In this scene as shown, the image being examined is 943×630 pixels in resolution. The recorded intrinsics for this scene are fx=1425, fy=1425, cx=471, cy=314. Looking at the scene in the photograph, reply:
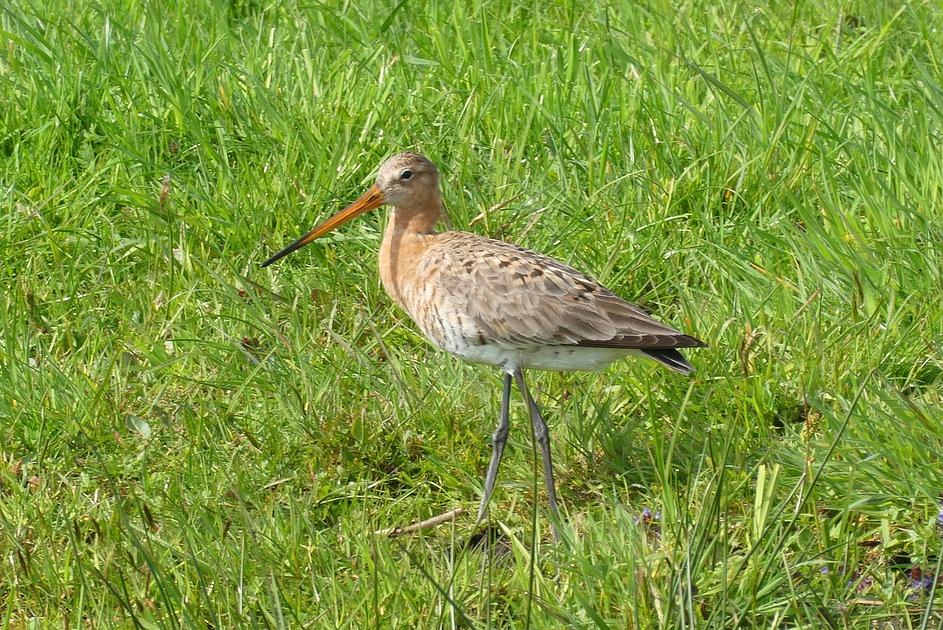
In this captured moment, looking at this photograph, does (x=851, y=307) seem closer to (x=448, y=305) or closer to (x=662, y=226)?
(x=662, y=226)

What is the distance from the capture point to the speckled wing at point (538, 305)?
15.4 feet

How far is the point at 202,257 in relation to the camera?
5.91 metres

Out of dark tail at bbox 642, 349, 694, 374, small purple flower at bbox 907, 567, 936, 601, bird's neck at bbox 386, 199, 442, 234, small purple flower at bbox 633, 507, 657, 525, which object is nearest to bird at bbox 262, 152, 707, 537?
dark tail at bbox 642, 349, 694, 374

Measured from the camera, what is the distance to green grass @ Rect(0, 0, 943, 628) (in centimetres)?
416

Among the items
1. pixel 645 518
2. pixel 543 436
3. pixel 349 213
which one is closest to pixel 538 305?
pixel 543 436

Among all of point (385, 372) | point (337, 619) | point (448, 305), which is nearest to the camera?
point (337, 619)

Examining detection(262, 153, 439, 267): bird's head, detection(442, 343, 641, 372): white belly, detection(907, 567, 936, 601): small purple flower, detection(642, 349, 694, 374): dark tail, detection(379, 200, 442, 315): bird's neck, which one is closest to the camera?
detection(907, 567, 936, 601): small purple flower

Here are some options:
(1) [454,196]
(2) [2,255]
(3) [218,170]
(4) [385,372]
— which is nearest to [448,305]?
(4) [385,372]

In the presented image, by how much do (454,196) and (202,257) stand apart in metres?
1.09

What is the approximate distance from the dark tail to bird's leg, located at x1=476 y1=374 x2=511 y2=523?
54cm

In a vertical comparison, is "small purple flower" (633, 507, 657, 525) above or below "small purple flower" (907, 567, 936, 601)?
below

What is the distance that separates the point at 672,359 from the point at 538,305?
1.68ft

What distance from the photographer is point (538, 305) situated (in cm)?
488

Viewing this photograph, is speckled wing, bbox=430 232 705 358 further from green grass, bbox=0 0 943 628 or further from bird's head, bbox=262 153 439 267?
bird's head, bbox=262 153 439 267
